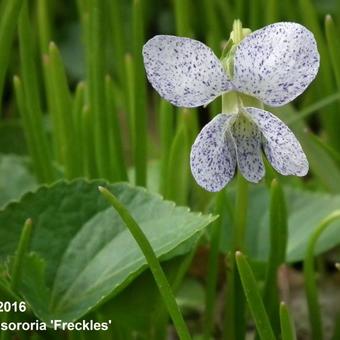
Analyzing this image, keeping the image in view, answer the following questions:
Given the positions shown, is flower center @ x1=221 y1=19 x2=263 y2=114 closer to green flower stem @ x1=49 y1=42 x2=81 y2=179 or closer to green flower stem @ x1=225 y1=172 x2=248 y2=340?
green flower stem @ x1=225 y1=172 x2=248 y2=340

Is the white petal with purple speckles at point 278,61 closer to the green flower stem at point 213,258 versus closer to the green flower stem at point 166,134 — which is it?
the green flower stem at point 213,258

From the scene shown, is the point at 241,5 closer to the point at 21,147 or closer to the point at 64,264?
the point at 21,147

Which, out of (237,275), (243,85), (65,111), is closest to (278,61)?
(243,85)

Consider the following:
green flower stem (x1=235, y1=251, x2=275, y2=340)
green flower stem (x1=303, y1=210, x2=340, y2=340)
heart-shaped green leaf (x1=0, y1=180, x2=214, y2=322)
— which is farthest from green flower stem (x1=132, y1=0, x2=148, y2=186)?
green flower stem (x1=235, y1=251, x2=275, y2=340)

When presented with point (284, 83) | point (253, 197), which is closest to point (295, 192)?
point (253, 197)

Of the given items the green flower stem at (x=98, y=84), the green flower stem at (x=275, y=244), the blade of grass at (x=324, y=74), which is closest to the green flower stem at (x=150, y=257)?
the green flower stem at (x=275, y=244)
